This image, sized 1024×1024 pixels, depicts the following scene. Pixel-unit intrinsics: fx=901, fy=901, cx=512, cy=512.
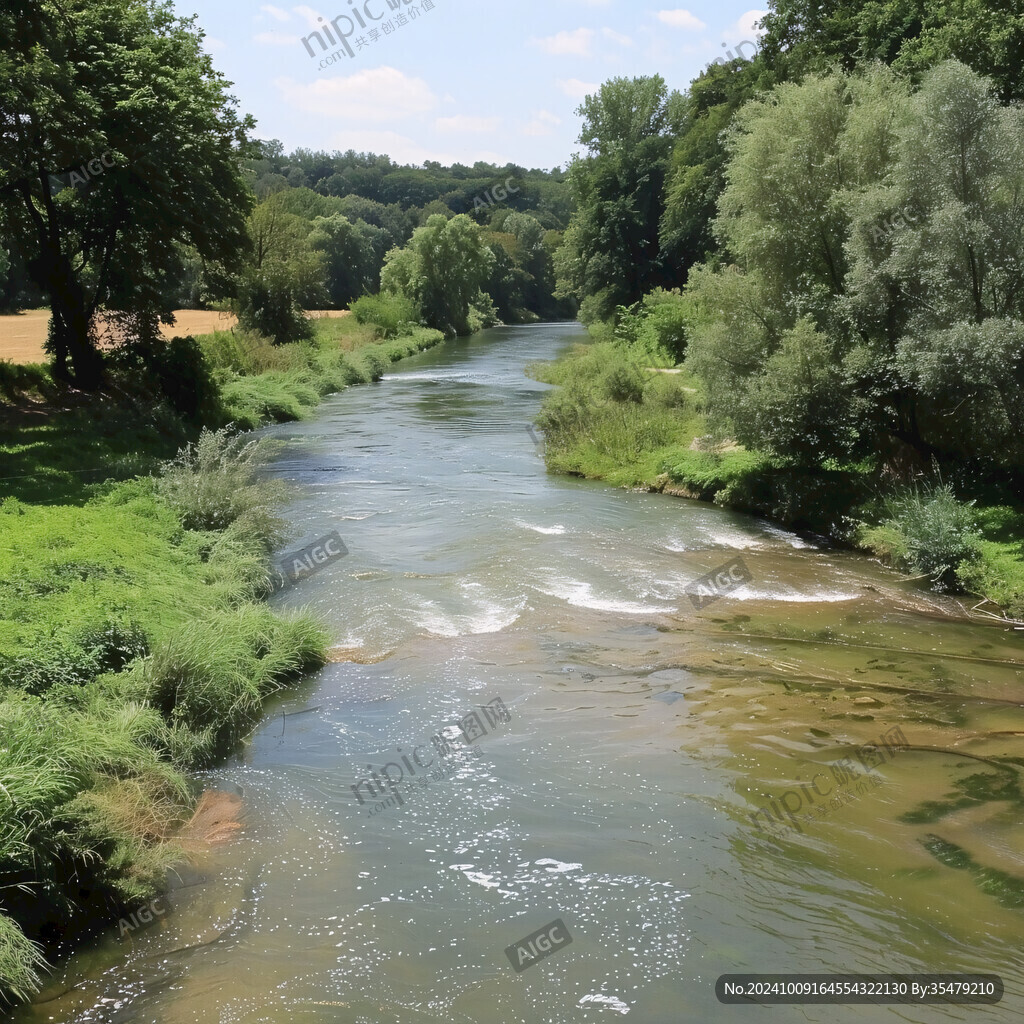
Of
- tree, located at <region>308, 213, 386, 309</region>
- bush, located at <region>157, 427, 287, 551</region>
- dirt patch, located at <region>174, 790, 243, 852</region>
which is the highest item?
tree, located at <region>308, 213, 386, 309</region>

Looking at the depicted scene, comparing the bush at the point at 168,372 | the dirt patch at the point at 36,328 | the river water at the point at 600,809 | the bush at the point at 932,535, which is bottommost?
the river water at the point at 600,809

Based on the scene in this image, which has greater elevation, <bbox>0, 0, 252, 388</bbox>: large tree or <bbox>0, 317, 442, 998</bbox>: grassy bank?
<bbox>0, 0, 252, 388</bbox>: large tree

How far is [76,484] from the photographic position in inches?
614

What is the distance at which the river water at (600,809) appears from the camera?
232 inches

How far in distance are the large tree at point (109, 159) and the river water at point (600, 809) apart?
12.1 m

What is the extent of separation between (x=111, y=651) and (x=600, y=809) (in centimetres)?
514

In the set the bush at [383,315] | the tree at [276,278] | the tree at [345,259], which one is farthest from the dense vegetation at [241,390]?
the tree at [345,259]

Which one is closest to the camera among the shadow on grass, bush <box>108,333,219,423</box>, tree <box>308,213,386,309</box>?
the shadow on grass

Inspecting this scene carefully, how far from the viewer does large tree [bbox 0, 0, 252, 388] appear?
1878 centimetres

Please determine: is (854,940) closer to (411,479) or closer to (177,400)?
(411,479)

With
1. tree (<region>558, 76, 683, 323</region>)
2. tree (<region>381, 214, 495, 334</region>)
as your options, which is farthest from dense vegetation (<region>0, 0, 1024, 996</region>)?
tree (<region>381, 214, 495, 334</region>)

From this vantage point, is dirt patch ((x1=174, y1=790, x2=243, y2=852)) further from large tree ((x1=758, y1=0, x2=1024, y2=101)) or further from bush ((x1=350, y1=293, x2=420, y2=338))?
→ bush ((x1=350, y1=293, x2=420, y2=338))

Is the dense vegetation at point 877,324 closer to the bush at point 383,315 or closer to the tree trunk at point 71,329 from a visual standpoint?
the tree trunk at point 71,329

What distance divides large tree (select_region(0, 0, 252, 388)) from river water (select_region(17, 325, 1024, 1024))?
12.1 metres
